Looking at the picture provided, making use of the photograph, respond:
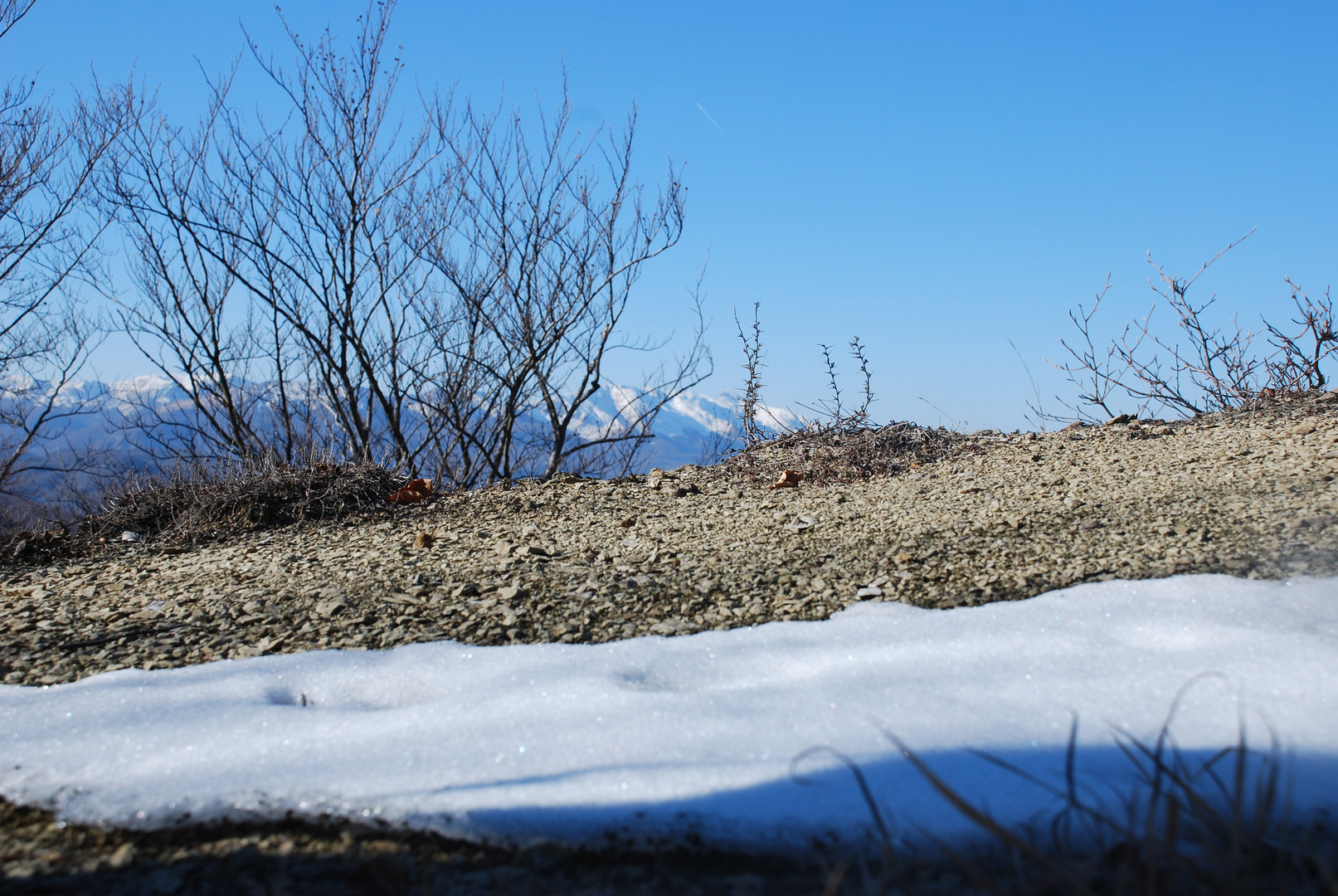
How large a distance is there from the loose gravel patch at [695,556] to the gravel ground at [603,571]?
0.01 metres

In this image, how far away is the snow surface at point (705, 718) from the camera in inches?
48.7

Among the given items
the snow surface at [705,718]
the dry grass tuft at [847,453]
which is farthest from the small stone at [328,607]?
the dry grass tuft at [847,453]

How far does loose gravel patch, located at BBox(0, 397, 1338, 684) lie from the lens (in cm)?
219

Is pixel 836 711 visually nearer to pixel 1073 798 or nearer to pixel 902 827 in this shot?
pixel 902 827

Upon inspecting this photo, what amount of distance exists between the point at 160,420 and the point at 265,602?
6.92 metres

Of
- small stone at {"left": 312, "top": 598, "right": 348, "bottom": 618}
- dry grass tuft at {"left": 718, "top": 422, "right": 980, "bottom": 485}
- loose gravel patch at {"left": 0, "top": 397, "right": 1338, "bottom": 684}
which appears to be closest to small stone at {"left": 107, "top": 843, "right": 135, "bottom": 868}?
loose gravel patch at {"left": 0, "top": 397, "right": 1338, "bottom": 684}

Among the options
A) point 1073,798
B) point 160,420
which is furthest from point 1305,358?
point 160,420

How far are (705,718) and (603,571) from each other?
116 cm

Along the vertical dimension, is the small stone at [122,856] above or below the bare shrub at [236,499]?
below

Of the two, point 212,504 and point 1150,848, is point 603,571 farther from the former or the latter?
point 212,504

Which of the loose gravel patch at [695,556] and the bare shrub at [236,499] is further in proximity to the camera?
the bare shrub at [236,499]

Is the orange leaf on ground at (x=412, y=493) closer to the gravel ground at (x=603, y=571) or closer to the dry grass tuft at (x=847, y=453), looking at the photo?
the gravel ground at (x=603, y=571)

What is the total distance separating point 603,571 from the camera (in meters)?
2.62

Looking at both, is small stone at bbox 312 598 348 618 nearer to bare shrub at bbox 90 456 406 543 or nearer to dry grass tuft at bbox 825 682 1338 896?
bare shrub at bbox 90 456 406 543
